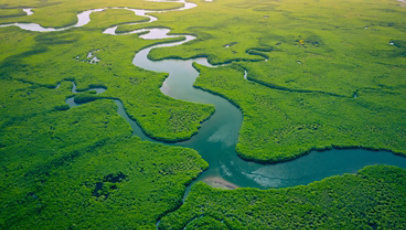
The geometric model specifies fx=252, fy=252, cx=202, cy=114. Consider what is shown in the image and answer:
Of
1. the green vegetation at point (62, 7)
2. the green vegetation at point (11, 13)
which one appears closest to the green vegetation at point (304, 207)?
the green vegetation at point (62, 7)

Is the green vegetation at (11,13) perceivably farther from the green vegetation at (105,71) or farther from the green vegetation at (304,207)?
→ the green vegetation at (304,207)

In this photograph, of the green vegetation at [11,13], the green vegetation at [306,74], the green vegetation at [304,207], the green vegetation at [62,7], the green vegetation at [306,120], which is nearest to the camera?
the green vegetation at [304,207]

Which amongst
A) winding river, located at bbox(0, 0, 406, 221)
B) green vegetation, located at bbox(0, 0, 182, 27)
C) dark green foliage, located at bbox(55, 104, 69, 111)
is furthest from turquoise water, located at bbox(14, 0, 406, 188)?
green vegetation, located at bbox(0, 0, 182, 27)

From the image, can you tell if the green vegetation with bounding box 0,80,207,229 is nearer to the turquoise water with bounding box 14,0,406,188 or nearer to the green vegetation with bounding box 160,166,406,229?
the turquoise water with bounding box 14,0,406,188

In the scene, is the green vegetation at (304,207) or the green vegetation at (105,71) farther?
the green vegetation at (105,71)

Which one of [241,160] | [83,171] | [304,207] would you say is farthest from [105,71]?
[304,207]

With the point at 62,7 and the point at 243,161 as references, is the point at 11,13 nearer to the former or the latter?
the point at 62,7

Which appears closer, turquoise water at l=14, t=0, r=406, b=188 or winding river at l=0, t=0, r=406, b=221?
winding river at l=0, t=0, r=406, b=221
